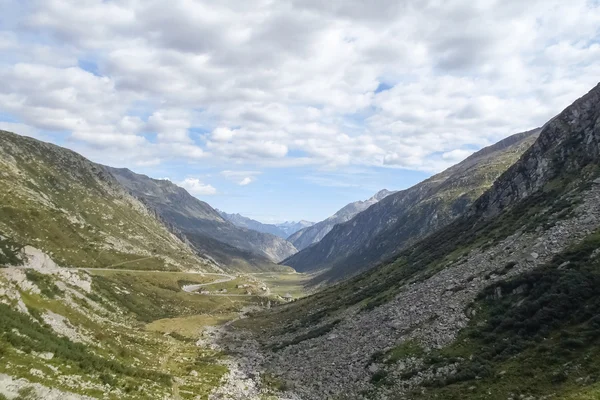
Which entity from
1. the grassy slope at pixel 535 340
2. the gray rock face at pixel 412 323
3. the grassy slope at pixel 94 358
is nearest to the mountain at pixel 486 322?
the grassy slope at pixel 535 340

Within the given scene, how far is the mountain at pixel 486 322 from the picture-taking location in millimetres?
34188

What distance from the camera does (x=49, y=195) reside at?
192500 millimetres

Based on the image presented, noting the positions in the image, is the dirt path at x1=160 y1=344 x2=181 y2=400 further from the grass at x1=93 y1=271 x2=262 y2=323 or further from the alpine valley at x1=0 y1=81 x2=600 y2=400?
the grass at x1=93 y1=271 x2=262 y2=323

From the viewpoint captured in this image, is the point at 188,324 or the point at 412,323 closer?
the point at 412,323

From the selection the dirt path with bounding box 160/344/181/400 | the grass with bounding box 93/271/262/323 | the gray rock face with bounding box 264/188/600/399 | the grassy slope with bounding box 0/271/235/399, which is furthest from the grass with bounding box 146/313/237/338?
the gray rock face with bounding box 264/188/600/399

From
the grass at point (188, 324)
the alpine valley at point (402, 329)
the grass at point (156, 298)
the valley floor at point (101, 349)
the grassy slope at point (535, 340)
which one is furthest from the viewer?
the grass at point (156, 298)

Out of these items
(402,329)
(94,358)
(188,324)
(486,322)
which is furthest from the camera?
(188,324)

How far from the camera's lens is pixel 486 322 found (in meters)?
45.8

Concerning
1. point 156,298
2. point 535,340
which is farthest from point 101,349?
point 156,298

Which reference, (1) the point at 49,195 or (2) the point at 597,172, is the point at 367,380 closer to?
(2) the point at 597,172

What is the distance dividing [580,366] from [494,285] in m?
22.3

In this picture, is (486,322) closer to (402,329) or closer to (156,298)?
(402,329)

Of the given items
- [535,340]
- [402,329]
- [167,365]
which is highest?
[535,340]

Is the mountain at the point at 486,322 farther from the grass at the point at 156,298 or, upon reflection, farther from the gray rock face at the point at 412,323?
the grass at the point at 156,298
